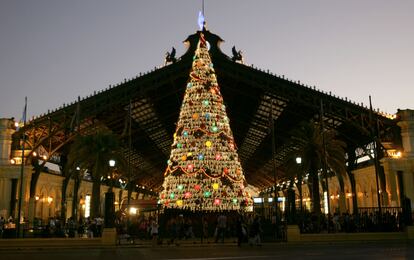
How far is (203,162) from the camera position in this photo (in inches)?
1134

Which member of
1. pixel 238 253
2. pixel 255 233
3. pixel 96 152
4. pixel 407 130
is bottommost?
pixel 238 253

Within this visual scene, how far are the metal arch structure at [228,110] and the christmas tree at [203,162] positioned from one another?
3654 mm

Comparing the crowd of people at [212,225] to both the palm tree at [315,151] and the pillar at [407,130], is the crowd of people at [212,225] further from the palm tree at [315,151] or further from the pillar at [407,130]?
the pillar at [407,130]

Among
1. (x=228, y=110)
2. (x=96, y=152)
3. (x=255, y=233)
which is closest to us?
(x=255, y=233)

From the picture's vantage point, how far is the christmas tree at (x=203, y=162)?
28.5m

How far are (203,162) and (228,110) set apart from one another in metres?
22.2

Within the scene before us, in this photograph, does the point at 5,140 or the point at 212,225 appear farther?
the point at 5,140

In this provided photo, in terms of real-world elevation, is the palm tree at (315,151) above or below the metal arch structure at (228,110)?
below

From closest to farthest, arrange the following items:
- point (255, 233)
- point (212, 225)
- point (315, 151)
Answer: point (255, 233), point (212, 225), point (315, 151)

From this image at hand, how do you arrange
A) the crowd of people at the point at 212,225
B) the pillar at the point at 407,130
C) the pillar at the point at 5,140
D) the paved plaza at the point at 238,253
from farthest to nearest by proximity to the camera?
the pillar at the point at 407,130 < the pillar at the point at 5,140 < the crowd of people at the point at 212,225 < the paved plaza at the point at 238,253

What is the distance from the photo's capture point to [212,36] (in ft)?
133

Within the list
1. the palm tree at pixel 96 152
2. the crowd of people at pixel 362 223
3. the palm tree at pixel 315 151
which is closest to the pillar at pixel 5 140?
the palm tree at pixel 96 152

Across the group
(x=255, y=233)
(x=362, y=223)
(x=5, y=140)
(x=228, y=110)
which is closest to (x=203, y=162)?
(x=255, y=233)

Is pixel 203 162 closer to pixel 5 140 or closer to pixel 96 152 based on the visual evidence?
pixel 96 152
